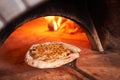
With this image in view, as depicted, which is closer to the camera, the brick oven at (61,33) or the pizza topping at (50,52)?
the brick oven at (61,33)

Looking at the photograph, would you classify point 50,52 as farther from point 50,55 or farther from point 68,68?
point 68,68

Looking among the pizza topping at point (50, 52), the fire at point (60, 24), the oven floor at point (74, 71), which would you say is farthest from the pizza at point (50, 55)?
the fire at point (60, 24)

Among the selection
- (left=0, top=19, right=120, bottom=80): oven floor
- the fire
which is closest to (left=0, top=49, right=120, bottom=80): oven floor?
(left=0, top=19, right=120, bottom=80): oven floor

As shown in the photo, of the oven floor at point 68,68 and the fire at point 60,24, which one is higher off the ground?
the fire at point 60,24

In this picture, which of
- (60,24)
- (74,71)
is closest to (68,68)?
(74,71)

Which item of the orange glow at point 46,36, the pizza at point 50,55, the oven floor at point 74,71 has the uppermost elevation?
the orange glow at point 46,36

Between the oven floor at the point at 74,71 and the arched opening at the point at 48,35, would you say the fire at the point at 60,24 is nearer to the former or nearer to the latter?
the arched opening at the point at 48,35

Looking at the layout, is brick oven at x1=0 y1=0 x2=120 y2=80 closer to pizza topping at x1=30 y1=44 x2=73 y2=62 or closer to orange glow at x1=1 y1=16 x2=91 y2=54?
orange glow at x1=1 y1=16 x2=91 y2=54

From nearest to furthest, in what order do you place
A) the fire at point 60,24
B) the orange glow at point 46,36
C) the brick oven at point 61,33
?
the brick oven at point 61,33 < the orange glow at point 46,36 < the fire at point 60,24

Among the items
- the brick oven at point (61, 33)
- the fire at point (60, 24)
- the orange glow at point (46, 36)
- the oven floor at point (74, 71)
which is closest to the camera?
the brick oven at point (61, 33)
